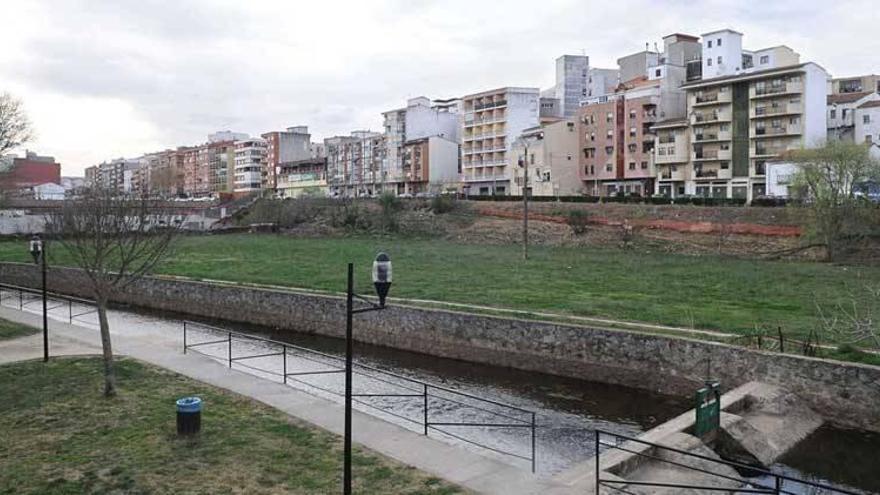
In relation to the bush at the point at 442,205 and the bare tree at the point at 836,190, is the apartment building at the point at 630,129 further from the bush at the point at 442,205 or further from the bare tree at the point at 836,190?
the bare tree at the point at 836,190

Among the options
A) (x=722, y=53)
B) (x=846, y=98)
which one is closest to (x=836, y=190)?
(x=846, y=98)

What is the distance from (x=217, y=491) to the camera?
35.3ft

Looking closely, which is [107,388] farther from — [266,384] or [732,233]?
[732,233]

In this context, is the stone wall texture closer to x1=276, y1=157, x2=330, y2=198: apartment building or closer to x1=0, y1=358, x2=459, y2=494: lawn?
x1=0, y1=358, x2=459, y2=494: lawn

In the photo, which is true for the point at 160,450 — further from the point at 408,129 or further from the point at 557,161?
the point at 408,129

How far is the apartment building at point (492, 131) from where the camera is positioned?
10212 centimetres

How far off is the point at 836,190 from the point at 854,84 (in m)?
58.5

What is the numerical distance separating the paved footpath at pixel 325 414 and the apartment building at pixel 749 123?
57859 mm

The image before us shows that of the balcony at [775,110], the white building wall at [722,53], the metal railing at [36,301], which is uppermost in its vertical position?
the white building wall at [722,53]

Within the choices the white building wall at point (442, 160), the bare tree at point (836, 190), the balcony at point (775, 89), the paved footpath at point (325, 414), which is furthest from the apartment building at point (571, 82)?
the paved footpath at point (325, 414)

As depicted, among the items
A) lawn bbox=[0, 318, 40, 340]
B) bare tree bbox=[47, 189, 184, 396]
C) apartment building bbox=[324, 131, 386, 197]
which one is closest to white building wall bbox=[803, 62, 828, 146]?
bare tree bbox=[47, 189, 184, 396]

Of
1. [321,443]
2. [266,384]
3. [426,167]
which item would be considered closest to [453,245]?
[266,384]

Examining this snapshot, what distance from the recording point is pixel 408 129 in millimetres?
120562

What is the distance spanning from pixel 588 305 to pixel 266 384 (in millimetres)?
13908
